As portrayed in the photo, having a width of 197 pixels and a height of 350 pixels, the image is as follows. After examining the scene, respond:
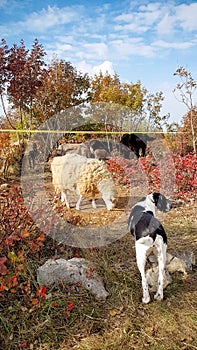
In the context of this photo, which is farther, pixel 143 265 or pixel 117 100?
pixel 117 100

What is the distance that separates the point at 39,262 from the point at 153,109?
10.1m

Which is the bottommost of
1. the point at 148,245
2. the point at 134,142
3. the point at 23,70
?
the point at 148,245

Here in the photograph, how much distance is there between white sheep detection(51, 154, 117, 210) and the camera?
19.8 feet

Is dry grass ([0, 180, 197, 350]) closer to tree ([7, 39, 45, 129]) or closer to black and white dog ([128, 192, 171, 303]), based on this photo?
black and white dog ([128, 192, 171, 303])

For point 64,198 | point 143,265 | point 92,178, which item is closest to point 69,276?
point 143,265

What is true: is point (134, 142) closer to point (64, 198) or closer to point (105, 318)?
point (64, 198)

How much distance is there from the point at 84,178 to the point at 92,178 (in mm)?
152

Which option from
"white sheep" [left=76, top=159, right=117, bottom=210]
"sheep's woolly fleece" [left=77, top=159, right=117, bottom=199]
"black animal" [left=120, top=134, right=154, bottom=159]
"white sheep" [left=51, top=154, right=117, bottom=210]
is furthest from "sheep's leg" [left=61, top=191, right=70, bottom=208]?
"black animal" [left=120, top=134, right=154, bottom=159]

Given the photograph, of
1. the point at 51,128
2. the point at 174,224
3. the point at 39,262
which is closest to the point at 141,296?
the point at 39,262

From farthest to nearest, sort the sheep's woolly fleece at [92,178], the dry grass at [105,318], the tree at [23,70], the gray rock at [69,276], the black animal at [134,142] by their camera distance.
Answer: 1. the black animal at [134,142]
2. the tree at [23,70]
3. the sheep's woolly fleece at [92,178]
4. the gray rock at [69,276]
5. the dry grass at [105,318]

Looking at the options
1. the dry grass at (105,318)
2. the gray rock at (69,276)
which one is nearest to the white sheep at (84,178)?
the dry grass at (105,318)

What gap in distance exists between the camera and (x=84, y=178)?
6031 millimetres

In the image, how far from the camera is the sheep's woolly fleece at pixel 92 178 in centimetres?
602

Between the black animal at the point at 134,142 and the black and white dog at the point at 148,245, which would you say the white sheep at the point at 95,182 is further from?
the black animal at the point at 134,142
